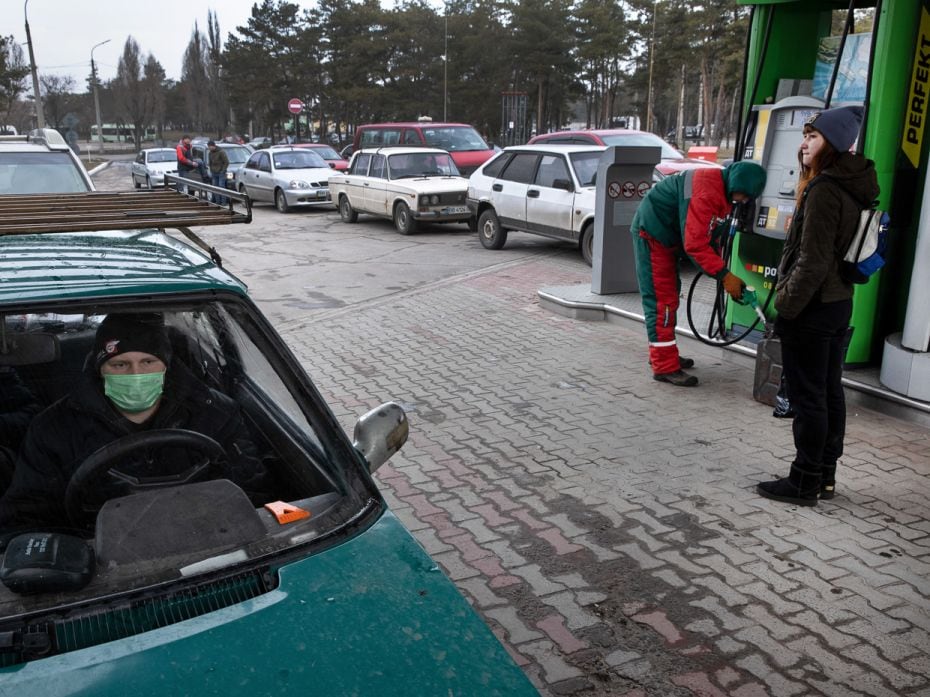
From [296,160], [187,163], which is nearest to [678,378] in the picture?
→ [296,160]

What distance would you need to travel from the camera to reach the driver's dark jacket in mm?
2361

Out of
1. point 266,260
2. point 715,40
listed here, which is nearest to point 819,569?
point 266,260

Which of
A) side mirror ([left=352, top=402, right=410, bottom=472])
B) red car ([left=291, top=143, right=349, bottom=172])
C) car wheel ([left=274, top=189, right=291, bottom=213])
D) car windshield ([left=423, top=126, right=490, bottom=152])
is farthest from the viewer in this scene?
red car ([left=291, top=143, right=349, bottom=172])

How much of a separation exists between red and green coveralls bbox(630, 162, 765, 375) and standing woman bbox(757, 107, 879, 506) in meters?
1.46

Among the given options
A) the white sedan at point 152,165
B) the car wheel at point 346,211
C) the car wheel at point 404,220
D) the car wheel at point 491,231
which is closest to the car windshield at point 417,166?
the car wheel at point 404,220

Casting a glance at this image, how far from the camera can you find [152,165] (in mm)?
27406

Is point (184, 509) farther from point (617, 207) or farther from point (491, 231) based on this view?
point (491, 231)

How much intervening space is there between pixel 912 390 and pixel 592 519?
2.80 m

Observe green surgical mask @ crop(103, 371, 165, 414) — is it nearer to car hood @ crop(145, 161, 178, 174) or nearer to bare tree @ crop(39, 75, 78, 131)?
car hood @ crop(145, 161, 178, 174)

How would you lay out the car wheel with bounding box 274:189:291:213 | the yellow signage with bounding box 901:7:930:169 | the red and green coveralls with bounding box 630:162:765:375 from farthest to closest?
the car wheel with bounding box 274:189:291:213, the red and green coveralls with bounding box 630:162:765:375, the yellow signage with bounding box 901:7:930:169

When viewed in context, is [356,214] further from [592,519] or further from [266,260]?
[592,519]

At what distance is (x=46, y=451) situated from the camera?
7.97 ft

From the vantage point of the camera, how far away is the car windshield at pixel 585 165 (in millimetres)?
12461

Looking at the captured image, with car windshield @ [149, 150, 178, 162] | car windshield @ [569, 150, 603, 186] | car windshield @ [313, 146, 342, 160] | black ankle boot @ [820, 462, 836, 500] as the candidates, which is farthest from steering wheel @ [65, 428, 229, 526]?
car windshield @ [149, 150, 178, 162]
